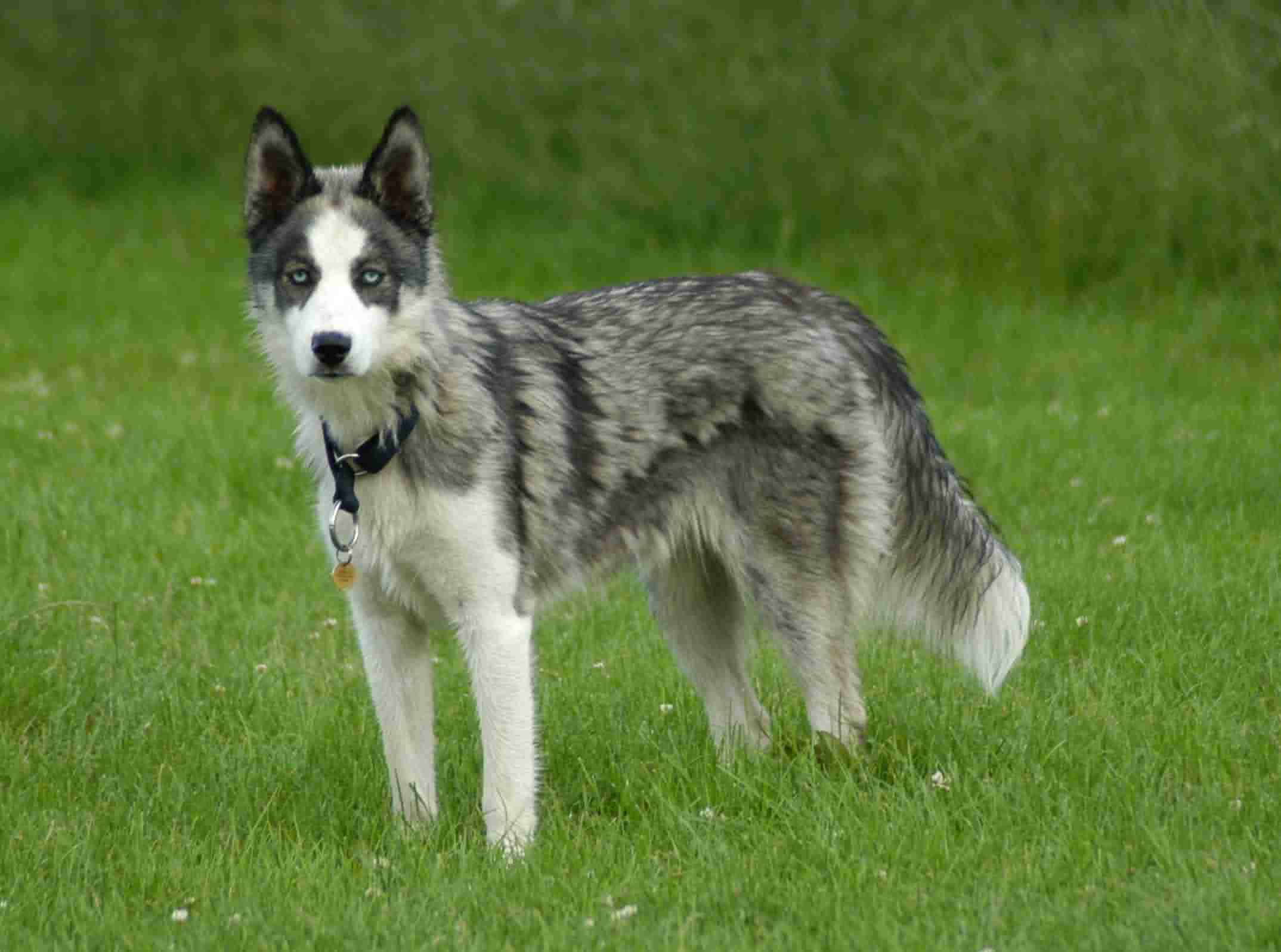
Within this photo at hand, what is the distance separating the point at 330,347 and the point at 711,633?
1.59 metres

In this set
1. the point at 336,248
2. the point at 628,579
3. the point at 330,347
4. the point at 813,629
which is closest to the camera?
the point at 330,347

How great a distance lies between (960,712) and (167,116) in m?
12.6

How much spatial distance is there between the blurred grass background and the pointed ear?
23.0 feet

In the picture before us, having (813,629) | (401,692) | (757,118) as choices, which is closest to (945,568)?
(813,629)

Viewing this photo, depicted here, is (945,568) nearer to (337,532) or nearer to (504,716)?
(504,716)

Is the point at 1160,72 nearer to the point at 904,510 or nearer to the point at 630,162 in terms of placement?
the point at 630,162

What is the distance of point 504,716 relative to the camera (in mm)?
4602

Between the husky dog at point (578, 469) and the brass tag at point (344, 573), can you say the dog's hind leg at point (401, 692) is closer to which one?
the husky dog at point (578, 469)

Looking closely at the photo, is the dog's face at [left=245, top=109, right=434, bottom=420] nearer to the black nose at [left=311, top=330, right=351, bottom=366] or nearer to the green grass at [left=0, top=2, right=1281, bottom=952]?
the black nose at [left=311, top=330, right=351, bottom=366]

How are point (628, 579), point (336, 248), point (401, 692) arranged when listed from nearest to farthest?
point (336, 248) < point (401, 692) < point (628, 579)

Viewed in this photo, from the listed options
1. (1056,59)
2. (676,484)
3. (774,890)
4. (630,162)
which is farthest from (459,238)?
(774,890)

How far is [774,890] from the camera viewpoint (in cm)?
417

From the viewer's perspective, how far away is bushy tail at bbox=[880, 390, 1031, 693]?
507 cm

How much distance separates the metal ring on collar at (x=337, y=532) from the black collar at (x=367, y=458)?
0.01m
